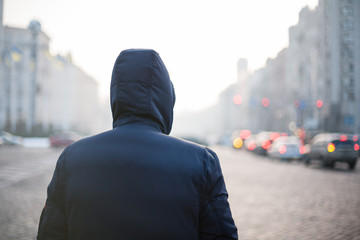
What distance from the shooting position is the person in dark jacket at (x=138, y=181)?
1519 millimetres

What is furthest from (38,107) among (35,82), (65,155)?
Result: (65,155)

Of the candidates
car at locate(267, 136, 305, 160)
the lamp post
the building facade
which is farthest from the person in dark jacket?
the lamp post

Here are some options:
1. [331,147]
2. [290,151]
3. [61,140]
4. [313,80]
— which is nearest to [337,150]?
[331,147]

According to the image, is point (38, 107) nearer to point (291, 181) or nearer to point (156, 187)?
point (291, 181)

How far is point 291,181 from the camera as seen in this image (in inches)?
445

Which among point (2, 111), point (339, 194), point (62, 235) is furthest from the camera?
point (2, 111)

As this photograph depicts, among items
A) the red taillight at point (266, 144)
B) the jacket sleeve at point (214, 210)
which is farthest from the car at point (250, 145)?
the jacket sleeve at point (214, 210)

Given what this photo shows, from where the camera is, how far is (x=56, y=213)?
170 cm

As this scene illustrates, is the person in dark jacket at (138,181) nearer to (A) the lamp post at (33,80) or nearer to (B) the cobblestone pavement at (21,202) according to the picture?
(B) the cobblestone pavement at (21,202)

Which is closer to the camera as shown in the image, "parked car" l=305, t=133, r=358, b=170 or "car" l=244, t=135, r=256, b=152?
"parked car" l=305, t=133, r=358, b=170

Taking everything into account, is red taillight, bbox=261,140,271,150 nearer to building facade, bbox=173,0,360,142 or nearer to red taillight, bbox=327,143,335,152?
building facade, bbox=173,0,360,142

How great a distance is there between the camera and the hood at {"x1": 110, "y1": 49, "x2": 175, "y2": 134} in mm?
1670

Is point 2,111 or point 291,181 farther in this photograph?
point 2,111

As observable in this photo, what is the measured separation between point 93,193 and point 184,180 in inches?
18.2
